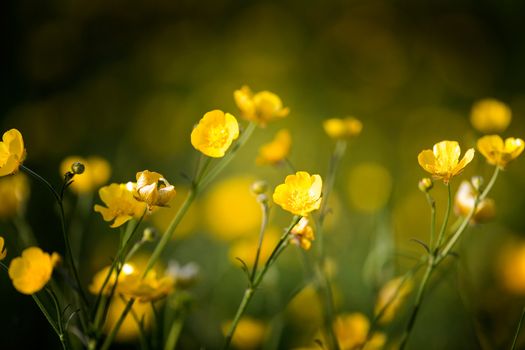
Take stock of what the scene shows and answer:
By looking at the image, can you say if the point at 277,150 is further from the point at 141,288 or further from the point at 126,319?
the point at 126,319

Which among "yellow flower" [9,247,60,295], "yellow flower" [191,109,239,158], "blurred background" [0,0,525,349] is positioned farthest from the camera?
"blurred background" [0,0,525,349]

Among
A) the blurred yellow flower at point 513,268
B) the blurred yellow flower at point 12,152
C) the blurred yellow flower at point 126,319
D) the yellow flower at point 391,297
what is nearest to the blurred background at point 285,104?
the blurred yellow flower at point 513,268

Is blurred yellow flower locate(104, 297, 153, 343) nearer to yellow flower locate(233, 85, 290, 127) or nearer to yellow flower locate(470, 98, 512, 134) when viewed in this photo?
yellow flower locate(233, 85, 290, 127)

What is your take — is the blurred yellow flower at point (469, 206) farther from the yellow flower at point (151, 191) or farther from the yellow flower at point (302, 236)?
the yellow flower at point (151, 191)

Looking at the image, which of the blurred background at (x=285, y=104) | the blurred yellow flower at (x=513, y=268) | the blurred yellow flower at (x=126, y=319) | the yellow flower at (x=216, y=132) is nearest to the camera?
the yellow flower at (x=216, y=132)

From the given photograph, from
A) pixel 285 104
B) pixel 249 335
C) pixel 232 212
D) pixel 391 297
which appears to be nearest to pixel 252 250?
pixel 249 335

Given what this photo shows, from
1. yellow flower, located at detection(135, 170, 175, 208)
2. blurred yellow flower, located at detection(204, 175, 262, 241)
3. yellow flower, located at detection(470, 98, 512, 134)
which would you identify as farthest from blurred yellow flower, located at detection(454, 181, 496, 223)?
blurred yellow flower, located at detection(204, 175, 262, 241)

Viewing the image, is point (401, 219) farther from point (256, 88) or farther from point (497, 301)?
point (256, 88)
